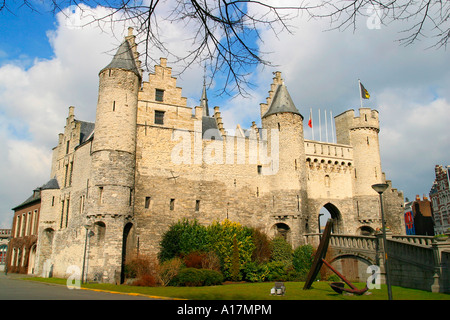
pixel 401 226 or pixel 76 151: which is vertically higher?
pixel 76 151

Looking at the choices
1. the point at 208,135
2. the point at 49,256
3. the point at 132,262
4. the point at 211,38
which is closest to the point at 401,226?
the point at 208,135

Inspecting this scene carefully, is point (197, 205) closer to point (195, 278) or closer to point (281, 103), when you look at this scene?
point (195, 278)

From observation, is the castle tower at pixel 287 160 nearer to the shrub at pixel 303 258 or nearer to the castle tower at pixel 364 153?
the shrub at pixel 303 258

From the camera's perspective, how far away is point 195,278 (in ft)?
64.0

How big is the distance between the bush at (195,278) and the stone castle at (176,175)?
4.52 meters

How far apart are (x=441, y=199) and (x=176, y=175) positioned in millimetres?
40303

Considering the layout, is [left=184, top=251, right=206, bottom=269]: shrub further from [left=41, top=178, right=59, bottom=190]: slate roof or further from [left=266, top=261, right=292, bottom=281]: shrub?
[left=41, top=178, right=59, bottom=190]: slate roof

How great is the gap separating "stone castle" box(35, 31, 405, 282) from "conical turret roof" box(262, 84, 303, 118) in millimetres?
118

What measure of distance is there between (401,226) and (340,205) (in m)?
5.73

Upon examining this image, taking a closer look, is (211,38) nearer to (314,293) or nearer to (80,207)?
(314,293)

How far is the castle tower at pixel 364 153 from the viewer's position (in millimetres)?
33344

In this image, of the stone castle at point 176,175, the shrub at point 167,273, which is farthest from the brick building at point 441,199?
the shrub at point 167,273

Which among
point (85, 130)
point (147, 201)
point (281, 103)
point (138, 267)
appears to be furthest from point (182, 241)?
point (281, 103)

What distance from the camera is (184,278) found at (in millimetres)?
19422
